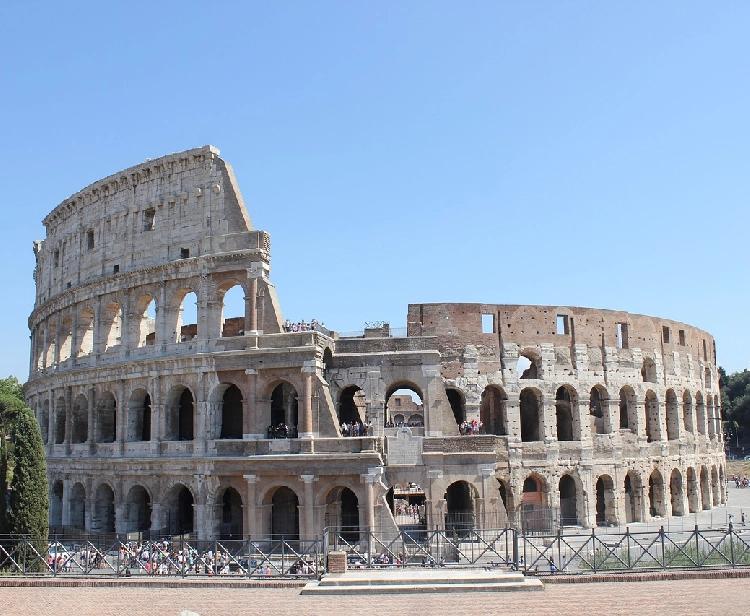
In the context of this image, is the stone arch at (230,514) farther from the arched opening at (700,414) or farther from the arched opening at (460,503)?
the arched opening at (700,414)

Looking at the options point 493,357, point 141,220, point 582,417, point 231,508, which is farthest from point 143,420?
point 582,417

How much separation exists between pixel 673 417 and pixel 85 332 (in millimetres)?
30021

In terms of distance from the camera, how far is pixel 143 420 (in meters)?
32.8

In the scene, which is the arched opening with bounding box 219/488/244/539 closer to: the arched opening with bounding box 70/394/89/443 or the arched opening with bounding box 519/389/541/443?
the arched opening with bounding box 70/394/89/443

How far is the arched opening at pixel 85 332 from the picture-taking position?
3459 centimetres

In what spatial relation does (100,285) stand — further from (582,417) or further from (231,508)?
(582,417)

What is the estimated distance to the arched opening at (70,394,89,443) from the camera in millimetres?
34312

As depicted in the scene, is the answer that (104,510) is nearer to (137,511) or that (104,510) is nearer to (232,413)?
(137,511)

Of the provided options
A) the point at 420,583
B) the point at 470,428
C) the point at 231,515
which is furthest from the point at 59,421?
the point at 420,583

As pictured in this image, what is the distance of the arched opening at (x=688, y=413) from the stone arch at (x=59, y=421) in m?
32.3

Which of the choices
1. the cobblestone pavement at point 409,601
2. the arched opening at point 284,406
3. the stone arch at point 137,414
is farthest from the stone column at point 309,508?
the stone arch at point 137,414

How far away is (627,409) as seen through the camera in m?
36.8

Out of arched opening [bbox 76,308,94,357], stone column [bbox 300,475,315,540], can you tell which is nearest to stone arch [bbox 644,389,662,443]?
stone column [bbox 300,475,315,540]

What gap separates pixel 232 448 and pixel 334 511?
4.62 metres
